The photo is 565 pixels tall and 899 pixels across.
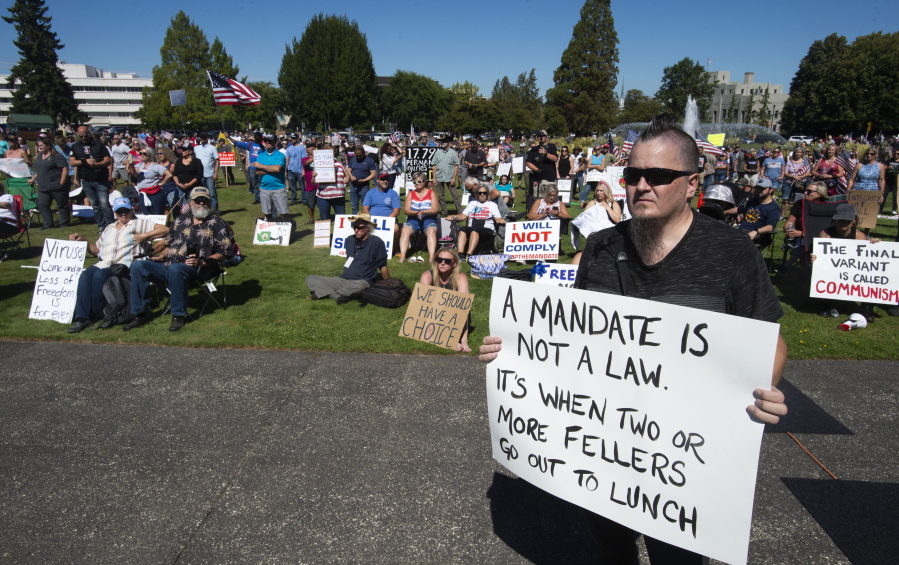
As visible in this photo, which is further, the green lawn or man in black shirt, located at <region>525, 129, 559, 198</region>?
man in black shirt, located at <region>525, 129, 559, 198</region>

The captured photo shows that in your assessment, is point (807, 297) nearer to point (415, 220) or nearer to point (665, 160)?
point (415, 220)

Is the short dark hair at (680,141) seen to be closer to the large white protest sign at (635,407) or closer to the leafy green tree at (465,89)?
the large white protest sign at (635,407)

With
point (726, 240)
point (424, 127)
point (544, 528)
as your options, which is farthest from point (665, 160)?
point (424, 127)

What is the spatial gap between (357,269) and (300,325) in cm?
136

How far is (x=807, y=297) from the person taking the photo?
7934mm

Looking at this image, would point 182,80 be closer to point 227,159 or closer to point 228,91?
point 227,159

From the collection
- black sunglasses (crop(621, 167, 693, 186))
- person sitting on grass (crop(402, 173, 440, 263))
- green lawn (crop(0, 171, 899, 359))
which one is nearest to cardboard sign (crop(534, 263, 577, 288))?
green lawn (crop(0, 171, 899, 359))

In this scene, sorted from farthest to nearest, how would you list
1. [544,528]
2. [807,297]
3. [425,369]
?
[807,297] < [425,369] < [544,528]

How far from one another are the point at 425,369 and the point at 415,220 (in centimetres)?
551

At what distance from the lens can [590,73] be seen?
73.4 m

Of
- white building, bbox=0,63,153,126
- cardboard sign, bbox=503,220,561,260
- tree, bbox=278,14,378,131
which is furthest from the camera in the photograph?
white building, bbox=0,63,153,126

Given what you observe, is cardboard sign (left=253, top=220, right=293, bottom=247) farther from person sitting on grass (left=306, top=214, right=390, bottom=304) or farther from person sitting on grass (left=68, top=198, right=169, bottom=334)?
person sitting on grass (left=68, top=198, right=169, bottom=334)

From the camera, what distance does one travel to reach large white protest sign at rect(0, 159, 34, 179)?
14195 millimetres

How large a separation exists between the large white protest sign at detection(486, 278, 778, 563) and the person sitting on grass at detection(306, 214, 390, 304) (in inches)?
224
